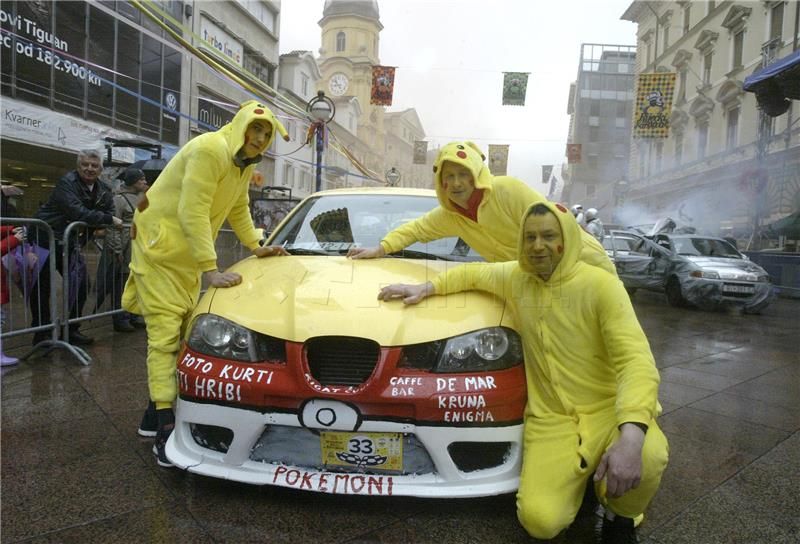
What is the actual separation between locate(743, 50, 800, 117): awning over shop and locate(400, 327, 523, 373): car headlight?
7830 millimetres

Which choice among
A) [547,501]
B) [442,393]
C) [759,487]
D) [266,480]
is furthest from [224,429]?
[759,487]

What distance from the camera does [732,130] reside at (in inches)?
999

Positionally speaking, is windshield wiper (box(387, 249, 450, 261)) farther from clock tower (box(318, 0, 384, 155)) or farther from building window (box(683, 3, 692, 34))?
clock tower (box(318, 0, 384, 155))

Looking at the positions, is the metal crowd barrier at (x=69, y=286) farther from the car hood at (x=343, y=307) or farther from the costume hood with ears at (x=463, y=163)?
the costume hood with ears at (x=463, y=163)

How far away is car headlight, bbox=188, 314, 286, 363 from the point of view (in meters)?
2.24

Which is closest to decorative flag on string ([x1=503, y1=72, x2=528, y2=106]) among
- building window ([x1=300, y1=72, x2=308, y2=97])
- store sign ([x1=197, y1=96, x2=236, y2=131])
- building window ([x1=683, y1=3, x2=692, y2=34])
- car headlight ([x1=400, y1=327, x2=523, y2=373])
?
store sign ([x1=197, y1=96, x2=236, y2=131])

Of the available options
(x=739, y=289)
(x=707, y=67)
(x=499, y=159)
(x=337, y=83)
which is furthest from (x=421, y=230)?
(x=337, y=83)

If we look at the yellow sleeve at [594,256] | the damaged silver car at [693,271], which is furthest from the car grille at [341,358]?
the damaged silver car at [693,271]

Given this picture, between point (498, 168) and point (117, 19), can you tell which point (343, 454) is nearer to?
point (117, 19)

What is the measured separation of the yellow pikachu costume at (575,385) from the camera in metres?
2.00

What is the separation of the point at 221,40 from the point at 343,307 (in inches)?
963

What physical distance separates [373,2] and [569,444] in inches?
2184

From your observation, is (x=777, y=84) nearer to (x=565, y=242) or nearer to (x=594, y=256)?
(x=594, y=256)

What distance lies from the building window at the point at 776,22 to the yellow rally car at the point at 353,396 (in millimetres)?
25409
